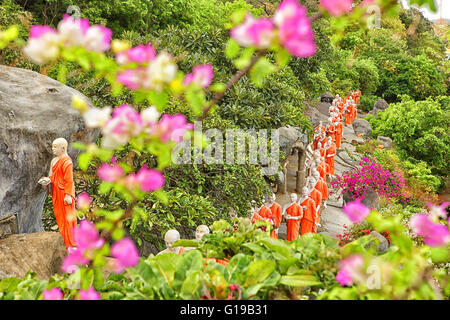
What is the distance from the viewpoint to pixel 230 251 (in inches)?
75.8

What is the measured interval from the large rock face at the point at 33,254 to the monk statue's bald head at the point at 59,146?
1.00m

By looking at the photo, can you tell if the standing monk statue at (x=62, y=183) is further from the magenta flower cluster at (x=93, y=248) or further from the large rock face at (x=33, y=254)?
the magenta flower cluster at (x=93, y=248)

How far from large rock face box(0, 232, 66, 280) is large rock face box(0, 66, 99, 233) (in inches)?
26.9

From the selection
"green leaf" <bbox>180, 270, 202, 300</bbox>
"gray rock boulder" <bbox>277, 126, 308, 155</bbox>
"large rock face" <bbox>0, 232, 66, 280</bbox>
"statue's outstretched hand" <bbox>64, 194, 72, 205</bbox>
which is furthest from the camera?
"gray rock boulder" <bbox>277, 126, 308, 155</bbox>

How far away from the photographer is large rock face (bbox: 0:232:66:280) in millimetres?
3947

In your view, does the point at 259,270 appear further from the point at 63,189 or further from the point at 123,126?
the point at 63,189

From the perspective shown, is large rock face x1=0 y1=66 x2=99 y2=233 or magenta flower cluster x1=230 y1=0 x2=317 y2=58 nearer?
magenta flower cluster x1=230 y1=0 x2=317 y2=58

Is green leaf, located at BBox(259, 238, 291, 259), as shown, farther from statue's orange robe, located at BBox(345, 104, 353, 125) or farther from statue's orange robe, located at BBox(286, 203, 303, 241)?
statue's orange robe, located at BBox(345, 104, 353, 125)

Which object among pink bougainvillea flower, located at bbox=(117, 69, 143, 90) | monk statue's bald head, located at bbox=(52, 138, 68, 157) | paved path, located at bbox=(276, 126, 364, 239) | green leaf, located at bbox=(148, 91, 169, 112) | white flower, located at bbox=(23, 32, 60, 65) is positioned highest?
white flower, located at bbox=(23, 32, 60, 65)

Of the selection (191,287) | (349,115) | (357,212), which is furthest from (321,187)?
(349,115)

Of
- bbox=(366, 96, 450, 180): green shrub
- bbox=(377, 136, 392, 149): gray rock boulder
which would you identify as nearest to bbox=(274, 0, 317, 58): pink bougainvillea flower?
bbox=(366, 96, 450, 180): green shrub

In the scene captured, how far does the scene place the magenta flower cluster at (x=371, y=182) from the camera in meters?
11.2

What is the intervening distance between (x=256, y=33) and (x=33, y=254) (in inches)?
152

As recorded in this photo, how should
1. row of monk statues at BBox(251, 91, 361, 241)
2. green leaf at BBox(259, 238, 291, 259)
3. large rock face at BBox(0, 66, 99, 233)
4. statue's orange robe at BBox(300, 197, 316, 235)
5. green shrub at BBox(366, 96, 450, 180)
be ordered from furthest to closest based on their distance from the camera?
green shrub at BBox(366, 96, 450, 180), statue's orange robe at BBox(300, 197, 316, 235), row of monk statues at BBox(251, 91, 361, 241), large rock face at BBox(0, 66, 99, 233), green leaf at BBox(259, 238, 291, 259)
